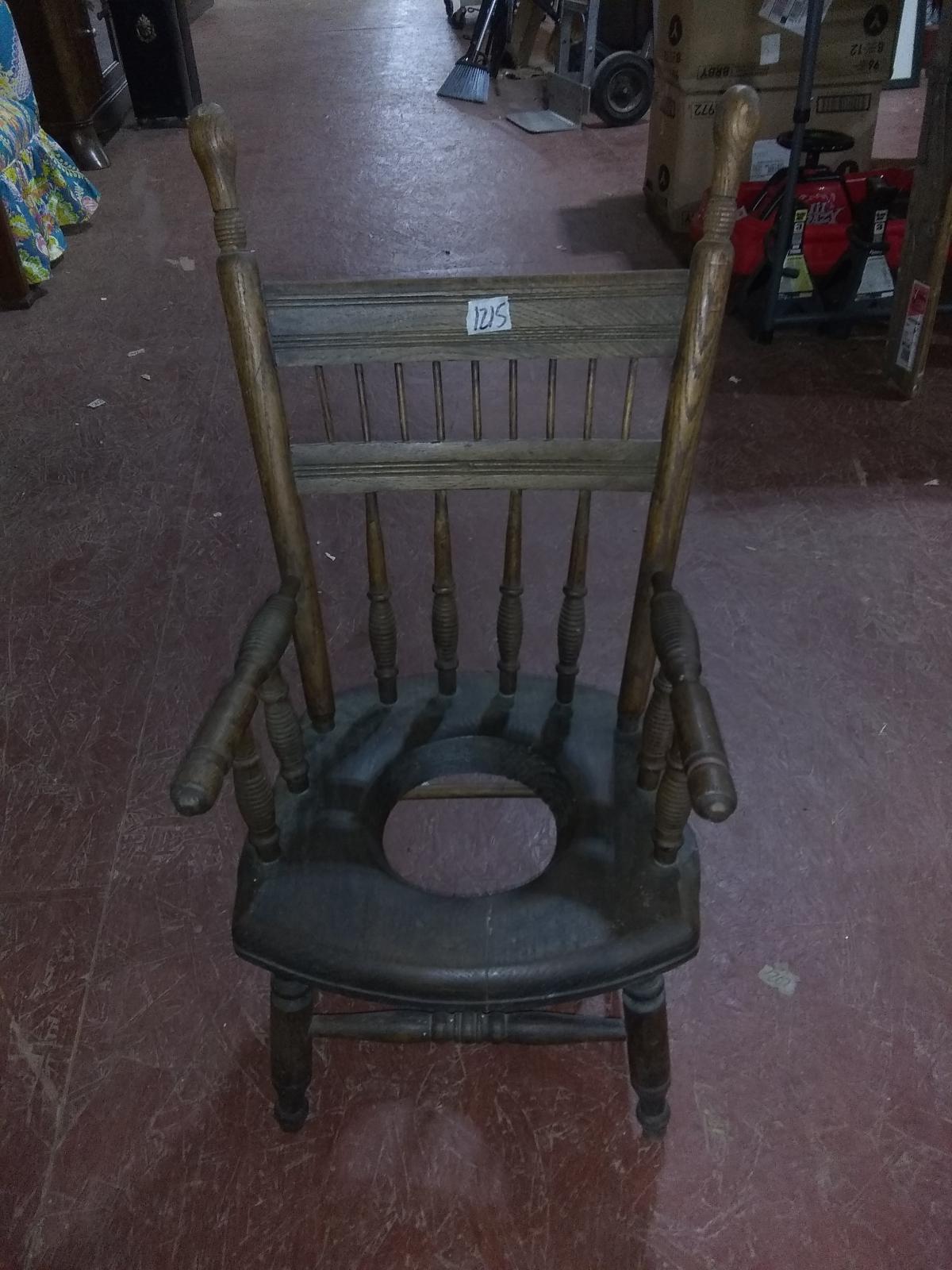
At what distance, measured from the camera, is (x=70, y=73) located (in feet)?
13.8

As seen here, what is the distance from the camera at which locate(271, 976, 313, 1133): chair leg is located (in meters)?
1.09

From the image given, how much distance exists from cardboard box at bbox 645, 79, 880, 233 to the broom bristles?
79.4 inches

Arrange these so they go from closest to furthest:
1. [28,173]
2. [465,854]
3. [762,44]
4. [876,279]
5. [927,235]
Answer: [465,854], [927,235], [876,279], [762,44], [28,173]

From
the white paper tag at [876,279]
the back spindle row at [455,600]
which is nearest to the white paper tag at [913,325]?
the white paper tag at [876,279]

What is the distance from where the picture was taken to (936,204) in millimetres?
2354

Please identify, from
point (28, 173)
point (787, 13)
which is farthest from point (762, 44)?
point (28, 173)

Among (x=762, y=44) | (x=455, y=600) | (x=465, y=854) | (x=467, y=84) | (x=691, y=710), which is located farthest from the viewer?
(x=467, y=84)

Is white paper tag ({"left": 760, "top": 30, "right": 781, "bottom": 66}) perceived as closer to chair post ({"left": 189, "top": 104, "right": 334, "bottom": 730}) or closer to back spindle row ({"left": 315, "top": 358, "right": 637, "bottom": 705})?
back spindle row ({"left": 315, "top": 358, "right": 637, "bottom": 705})

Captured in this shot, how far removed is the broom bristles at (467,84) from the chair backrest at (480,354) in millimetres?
4817

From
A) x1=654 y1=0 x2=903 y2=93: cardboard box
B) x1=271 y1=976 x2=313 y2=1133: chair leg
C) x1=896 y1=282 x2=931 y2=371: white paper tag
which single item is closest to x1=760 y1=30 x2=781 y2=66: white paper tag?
x1=654 y1=0 x2=903 y2=93: cardboard box

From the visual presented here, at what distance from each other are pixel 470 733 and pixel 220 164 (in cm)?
65

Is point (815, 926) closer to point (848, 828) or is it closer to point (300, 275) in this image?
point (848, 828)

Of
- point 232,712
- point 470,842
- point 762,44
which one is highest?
point 232,712

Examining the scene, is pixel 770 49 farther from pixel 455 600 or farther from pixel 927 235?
pixel 455 600
